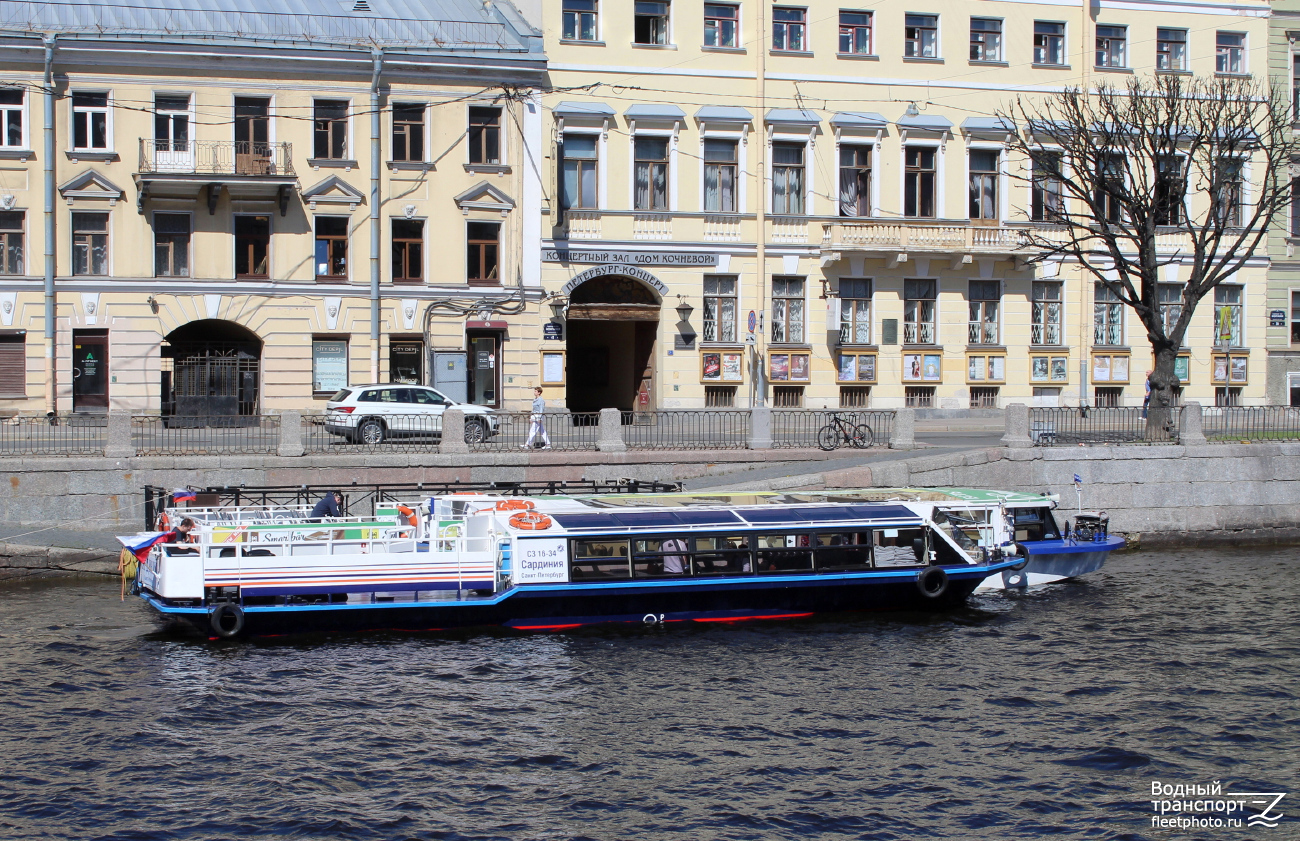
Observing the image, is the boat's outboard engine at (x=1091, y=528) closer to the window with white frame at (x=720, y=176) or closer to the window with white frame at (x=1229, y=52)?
the window with white frame at (x=720, y=176)

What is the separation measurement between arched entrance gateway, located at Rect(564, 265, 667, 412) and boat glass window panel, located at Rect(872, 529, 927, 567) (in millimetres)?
16617

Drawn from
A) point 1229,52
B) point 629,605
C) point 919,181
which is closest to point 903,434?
point 629,605

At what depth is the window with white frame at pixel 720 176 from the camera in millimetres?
36500

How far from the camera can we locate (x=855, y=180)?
37688mm

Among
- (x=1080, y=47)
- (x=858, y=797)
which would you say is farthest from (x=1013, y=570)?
(x=1080, y=47)

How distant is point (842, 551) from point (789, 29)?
2247 centimetres

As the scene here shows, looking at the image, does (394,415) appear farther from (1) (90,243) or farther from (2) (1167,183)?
(2) (1167,183)

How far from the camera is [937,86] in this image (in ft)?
124

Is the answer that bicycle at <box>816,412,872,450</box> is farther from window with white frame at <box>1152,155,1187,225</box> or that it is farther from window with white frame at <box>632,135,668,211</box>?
window with white frame at <box>632,135,668,211</box>

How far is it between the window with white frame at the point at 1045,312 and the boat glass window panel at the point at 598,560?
24.3 m

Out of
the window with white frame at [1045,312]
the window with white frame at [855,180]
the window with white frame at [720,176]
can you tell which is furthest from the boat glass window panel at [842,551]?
the window with white frame at [1045,312]

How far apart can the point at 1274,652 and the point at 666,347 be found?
2143 centimetres

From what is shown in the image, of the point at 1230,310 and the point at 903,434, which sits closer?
the point at 903,434

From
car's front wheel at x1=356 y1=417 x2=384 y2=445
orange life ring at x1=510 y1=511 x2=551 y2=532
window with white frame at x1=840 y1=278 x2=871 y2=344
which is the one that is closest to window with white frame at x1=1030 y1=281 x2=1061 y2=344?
window with white frame at x1=840 y1=278 x2=871 y2=344
